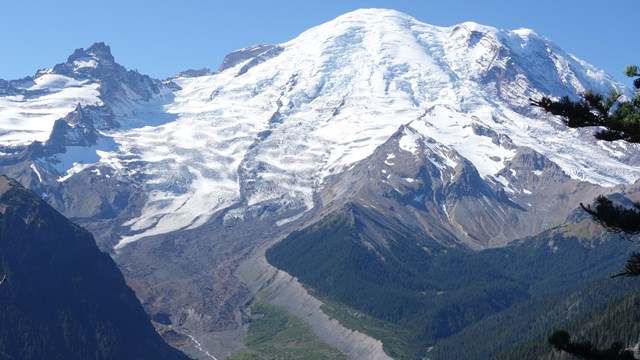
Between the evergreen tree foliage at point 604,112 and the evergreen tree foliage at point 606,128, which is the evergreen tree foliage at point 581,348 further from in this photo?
the evergreen tree foliage at point 604,112

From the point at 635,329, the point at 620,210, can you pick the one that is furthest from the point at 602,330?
the point at 620,210

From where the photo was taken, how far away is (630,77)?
90.6 ft

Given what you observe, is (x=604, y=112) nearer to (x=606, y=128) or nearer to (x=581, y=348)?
(x=606, y=128)

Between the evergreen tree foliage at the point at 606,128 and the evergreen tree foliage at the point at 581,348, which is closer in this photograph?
the evergreen tree foliage at the point at 581,348

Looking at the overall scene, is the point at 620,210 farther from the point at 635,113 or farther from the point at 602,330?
the point at 602,330

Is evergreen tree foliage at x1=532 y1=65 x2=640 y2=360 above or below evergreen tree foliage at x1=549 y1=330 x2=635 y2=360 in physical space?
above

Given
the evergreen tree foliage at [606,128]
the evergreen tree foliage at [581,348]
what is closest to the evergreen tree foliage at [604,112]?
the evergreen tree foliage at [606,128]

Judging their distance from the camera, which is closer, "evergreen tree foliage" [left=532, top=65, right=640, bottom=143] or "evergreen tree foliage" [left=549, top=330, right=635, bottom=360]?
"evergreen tree foliage" [left=549, top=330, right=635, bottom=360]

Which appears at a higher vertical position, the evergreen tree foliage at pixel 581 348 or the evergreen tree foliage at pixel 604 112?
the evergreen tree foliage at pixel 604 112

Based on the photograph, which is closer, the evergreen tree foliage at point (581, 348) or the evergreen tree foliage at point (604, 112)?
the evergreen tree foliage at point (581, 348)

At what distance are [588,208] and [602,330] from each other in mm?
177847

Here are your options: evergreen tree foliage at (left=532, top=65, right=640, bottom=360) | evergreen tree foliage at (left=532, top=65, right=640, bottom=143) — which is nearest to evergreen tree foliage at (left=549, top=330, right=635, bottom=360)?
evergreen tree foliage at (left=532, top=65, right=640, bottom=360)

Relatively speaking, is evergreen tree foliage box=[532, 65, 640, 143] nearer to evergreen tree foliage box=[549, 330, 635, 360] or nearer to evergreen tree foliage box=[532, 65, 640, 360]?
evergreen tree foliage box=[532, 65, 640, 360]

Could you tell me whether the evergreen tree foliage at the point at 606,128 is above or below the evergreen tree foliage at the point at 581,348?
above
